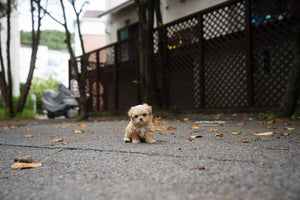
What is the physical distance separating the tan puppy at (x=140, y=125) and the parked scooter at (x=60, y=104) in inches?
351

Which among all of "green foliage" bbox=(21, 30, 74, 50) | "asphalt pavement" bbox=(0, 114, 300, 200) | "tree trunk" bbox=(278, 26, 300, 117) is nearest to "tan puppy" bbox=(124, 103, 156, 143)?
"asphalt pavement" bbox=(0, 114, 300, 200)

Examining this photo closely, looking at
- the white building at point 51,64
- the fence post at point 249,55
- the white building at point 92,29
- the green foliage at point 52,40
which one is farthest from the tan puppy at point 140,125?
the white building at point 51,64

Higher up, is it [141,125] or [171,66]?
[171,66]

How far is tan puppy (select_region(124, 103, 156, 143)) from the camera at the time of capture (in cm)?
226

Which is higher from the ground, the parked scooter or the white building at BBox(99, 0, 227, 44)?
the white building at BBox(99, 0, 227, 44)

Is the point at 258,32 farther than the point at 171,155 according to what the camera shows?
Yes

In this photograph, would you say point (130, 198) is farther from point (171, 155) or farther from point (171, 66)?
point (171, 66)

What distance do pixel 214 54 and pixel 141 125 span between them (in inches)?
167

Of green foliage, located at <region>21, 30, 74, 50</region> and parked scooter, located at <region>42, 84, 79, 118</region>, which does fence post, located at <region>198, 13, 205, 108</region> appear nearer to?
parked scooter, located at <region>42, 84, 79, 118</region>

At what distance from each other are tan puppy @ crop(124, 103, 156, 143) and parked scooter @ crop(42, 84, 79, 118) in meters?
8.91

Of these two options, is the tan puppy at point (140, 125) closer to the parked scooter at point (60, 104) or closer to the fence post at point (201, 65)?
the fence post at point (201, 65)

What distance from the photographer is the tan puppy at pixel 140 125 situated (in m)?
2.26

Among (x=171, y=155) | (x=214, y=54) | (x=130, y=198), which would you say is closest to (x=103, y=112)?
(x=214, y=54)

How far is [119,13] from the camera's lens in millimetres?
12391
